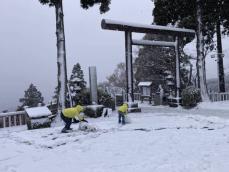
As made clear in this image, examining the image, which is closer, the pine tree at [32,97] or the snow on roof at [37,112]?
the snow on roof at [37,112]

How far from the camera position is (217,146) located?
30.9 ft

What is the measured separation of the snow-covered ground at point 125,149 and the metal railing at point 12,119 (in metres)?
2.36

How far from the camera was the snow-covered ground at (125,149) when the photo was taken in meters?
7.77

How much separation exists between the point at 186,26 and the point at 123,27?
7.56 metres

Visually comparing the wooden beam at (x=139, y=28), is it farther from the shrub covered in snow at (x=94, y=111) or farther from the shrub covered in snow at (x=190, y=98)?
the shrub covered in snow at (x=94, y=111)

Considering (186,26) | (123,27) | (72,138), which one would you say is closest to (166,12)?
(186,26)

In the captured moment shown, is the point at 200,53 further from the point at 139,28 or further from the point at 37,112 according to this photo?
the point at 37,112

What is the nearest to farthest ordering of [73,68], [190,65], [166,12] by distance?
[166,12] → [190,65] → [73,68]

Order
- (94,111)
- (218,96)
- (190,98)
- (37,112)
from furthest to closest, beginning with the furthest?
1. (218,96)
2. (190,98)
3. (94,111)
4. (37,112)

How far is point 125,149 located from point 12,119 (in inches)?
332

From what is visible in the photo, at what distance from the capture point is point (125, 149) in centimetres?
951

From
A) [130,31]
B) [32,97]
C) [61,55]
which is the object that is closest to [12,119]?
[61,55]

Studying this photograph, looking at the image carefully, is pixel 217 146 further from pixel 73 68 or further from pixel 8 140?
pixel 73 68

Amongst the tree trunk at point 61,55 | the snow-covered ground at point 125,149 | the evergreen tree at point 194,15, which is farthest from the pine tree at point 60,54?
the evergreen tree at point 194,15
